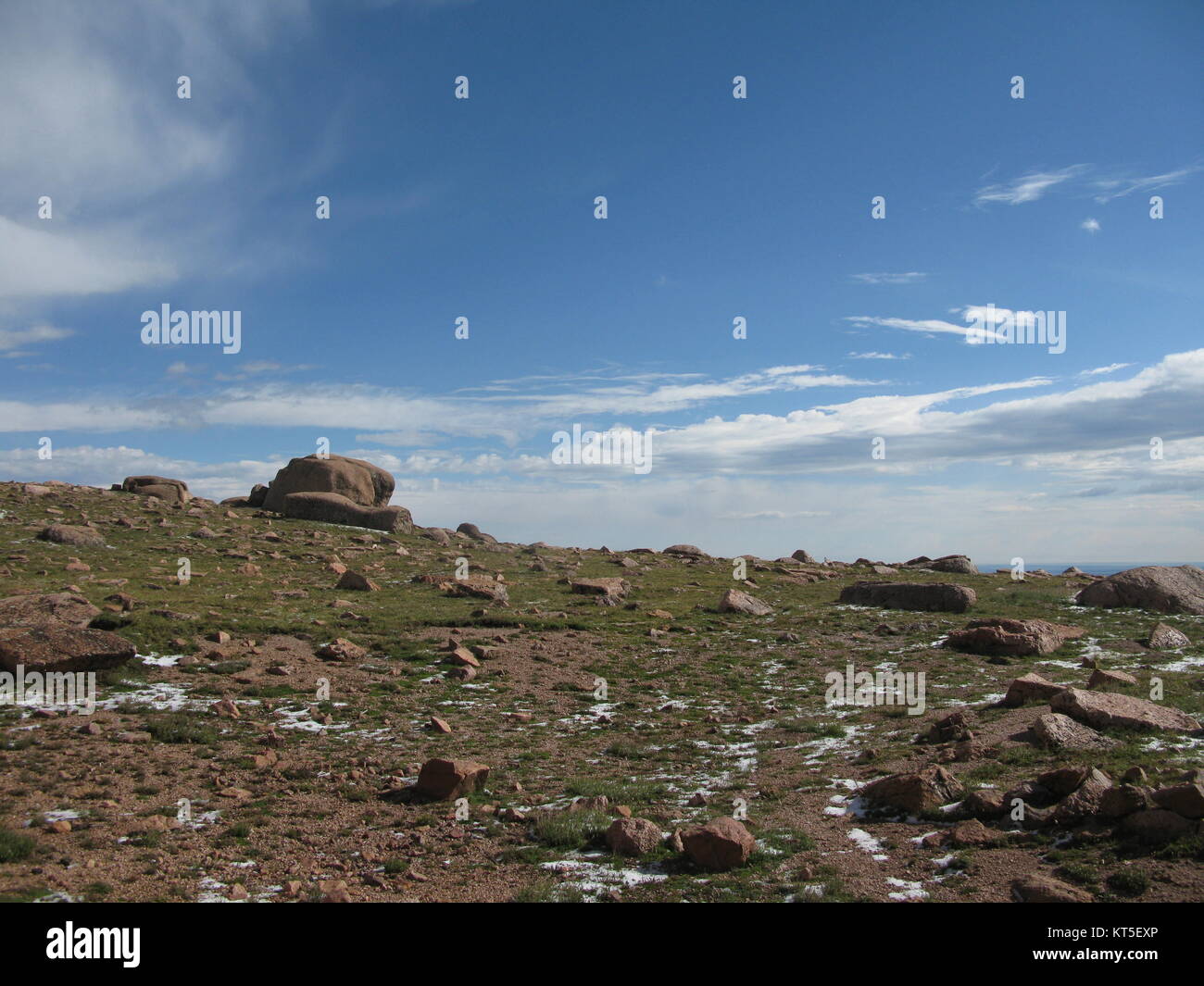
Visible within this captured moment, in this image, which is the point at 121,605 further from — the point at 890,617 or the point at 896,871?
the point at 890,617

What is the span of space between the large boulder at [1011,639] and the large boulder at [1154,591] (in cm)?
1159

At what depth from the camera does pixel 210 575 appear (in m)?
44.1

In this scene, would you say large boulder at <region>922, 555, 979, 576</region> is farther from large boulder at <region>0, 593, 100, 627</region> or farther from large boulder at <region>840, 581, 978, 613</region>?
large boulder at <region>0, 593, 100, 627</region>

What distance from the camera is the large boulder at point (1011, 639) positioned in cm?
3231

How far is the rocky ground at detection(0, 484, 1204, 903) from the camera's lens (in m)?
12.8

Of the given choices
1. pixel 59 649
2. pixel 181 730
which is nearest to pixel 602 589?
pixel 181 730

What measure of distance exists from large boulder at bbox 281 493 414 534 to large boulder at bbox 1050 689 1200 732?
61.2m

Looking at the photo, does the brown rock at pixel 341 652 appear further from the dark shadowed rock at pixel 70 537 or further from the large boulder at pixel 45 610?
the dark shadowed rock at pixel 70 537

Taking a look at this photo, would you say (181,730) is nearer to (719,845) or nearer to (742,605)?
(719,845)

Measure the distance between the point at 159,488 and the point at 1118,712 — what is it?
78.8m

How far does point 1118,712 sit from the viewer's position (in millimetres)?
18141

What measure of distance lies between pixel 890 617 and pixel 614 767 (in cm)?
2764

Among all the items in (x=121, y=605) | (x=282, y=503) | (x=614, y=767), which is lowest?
(x=614, y=767)

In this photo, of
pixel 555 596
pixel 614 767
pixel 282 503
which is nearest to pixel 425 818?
pixel 614 767
